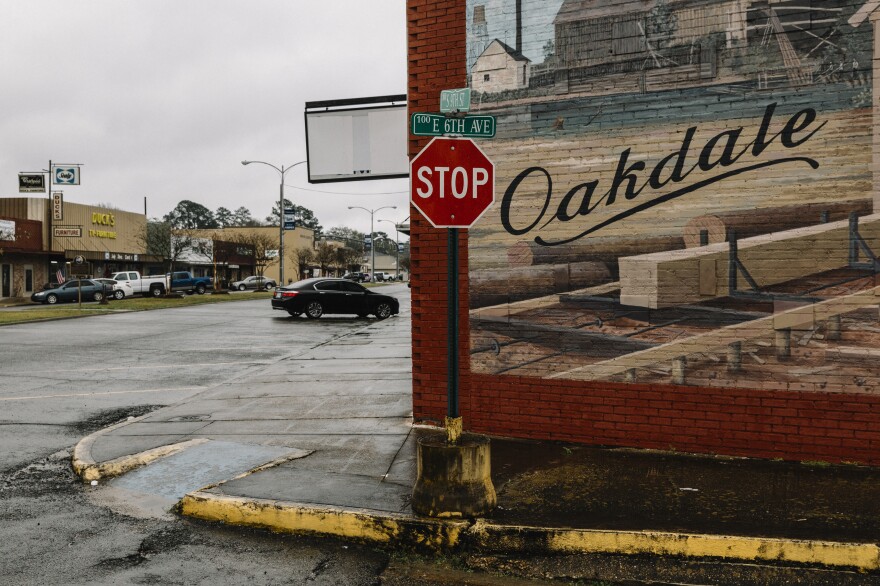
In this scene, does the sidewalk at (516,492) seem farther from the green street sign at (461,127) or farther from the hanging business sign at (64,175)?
the hanging business sign at (64,175)

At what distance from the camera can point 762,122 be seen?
22.8 ft

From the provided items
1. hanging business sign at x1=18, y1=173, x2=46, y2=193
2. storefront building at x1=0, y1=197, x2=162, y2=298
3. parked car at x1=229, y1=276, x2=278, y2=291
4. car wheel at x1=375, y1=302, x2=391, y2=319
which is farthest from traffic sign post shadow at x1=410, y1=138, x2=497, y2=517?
parked car at x1=229, y1=276, x2=278, y2=291

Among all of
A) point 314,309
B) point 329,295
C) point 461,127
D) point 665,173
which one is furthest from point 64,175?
point 461,127

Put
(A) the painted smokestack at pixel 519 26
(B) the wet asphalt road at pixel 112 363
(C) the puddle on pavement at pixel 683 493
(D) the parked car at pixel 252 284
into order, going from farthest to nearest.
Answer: (D) the parked car at pixel 252 284 → (B) the wet asphalt road at pixel 112 363 → (A) the painted smokestack at pixel 519 26 → (C) the puddle on pavement at pixel 683 493

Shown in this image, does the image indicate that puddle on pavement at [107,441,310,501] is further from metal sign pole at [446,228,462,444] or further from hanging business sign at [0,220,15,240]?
hanging business sign at [0,220,15,240]

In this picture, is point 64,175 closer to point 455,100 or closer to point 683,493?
point 455,100

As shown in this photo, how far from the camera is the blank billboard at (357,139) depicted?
11789 millimetres

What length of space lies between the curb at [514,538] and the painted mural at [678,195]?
2.49 m

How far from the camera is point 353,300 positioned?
2822 centimetres

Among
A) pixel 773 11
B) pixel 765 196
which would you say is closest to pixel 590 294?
pixel 765 196

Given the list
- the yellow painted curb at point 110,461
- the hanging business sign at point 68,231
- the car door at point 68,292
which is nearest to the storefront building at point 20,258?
the hanging business sign at point 68,231

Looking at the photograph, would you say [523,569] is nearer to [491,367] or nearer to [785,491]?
[785,491]

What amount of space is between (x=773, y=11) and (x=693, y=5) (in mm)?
745

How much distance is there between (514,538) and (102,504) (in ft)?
11.2
